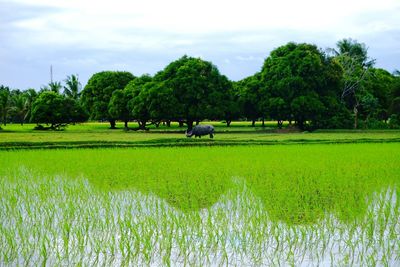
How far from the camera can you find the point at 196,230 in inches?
283

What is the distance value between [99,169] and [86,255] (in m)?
8.52

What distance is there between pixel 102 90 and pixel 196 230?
50.5 meters

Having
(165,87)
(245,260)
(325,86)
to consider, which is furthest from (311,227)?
(325,86)

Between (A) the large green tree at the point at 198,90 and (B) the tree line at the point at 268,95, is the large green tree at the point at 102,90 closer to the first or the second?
(B) the tree line at the point at 268,95

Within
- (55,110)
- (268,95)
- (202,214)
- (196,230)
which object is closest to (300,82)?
(268,95)

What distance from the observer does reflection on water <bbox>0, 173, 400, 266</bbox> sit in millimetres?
6020

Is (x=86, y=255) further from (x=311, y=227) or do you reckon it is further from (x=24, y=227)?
(x=311, y=227)

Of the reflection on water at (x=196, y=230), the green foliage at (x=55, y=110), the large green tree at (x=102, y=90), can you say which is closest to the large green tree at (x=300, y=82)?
the large green tree at (x=102, y=90)

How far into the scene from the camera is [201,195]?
33.2 ft

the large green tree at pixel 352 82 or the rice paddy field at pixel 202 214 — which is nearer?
the rice paddy field at pixel 202 214

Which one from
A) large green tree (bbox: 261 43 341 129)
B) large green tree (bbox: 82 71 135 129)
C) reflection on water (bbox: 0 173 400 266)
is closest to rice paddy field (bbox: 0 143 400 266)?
reflection on water (bbox: 0 173 400 266)

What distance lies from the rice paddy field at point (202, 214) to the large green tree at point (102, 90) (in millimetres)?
39468

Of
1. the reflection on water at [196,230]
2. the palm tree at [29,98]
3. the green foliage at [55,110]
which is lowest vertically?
the reflection on water at [196,230]

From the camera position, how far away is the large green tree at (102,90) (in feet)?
178
